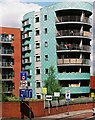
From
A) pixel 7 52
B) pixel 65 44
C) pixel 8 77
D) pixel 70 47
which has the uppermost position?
pixel 65 44

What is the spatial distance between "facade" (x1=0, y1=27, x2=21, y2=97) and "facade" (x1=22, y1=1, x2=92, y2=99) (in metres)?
3.68

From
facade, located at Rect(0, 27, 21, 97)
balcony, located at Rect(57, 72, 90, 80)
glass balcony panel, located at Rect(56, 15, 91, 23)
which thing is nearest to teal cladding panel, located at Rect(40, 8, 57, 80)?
glass balcony panel, located at Rect(56, 15, 91, 23)

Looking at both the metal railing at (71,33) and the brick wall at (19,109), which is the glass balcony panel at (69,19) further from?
the brick wall at (19,109)

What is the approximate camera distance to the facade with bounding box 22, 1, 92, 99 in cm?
5634

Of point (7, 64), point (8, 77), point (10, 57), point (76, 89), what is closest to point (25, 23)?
point (10, 57)

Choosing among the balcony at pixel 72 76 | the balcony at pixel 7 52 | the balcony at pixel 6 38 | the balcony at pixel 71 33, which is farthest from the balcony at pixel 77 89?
the balcony at pixel 6 38

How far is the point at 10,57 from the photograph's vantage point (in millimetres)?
59406

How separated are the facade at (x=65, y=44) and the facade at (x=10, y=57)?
145 inches

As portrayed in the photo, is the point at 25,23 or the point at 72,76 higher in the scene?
the point at 25,23

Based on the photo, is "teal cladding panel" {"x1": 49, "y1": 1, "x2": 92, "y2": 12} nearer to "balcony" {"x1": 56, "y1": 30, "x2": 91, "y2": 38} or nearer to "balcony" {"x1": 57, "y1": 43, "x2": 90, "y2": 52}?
"balcony" {"x1": 56, "y1": 30, "x2": 91, "y2": 38}

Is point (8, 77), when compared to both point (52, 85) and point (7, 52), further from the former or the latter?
point (52, 85)

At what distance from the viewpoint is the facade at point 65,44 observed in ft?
185

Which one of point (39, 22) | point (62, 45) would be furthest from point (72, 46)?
point (39, 22)

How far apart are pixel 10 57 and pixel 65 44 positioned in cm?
946
